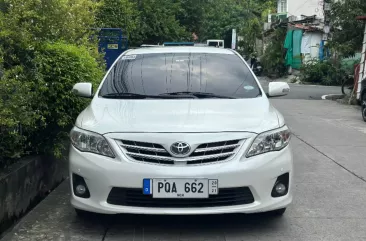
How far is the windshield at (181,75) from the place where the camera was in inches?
214

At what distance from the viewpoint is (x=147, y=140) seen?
14.3 feet

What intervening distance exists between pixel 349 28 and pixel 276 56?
45.7 feet

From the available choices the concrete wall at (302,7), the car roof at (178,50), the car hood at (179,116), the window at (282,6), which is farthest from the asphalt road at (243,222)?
the window at (282,6)

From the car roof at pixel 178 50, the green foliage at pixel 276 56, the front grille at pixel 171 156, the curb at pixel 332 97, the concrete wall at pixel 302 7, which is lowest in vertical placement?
the curb at pixel 332 97

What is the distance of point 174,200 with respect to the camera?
4363 mm

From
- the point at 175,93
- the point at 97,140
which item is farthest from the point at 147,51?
the point at 97,140

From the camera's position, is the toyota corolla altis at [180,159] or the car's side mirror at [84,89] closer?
the toyota corolla altis at [180,159]

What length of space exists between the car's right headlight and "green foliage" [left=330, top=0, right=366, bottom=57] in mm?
14308

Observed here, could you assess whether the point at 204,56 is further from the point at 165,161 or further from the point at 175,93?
the point at 165,161

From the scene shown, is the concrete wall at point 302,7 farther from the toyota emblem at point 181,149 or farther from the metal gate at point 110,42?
the toyota emblem at point 181,149

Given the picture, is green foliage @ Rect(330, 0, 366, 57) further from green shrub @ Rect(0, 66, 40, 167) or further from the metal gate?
green shrub @ Rect(0, 66, 40, 167)

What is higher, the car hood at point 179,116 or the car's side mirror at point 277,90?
the car's side mirror at point 277,90

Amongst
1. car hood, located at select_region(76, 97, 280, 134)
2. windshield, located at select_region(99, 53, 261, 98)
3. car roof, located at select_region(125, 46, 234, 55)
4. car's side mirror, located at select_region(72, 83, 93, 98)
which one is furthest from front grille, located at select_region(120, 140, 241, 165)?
car roof, located at select_region(125, 46, 234, 55)

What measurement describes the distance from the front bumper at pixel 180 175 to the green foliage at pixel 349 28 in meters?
13.9
